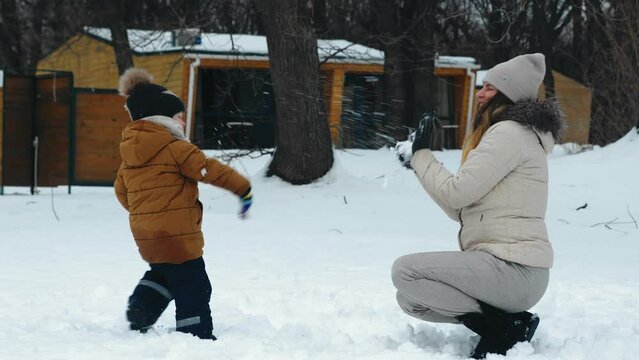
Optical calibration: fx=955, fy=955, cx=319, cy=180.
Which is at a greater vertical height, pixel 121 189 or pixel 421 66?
pixel 121 189

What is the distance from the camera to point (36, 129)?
1480cm

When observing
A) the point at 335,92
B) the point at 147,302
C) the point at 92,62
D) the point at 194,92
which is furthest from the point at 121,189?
the point at 92,62

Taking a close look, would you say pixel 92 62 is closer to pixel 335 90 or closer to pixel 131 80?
pixel 335 90

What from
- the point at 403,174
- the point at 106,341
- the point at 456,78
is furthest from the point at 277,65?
the point at 456,78

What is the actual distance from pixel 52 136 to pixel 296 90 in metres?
4.30

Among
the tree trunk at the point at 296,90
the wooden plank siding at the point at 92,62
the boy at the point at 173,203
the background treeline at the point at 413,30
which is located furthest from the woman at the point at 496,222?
the wooden plank siding at the point at 92,62

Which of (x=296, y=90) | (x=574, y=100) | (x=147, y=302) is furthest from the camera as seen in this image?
(x=574, y=100)

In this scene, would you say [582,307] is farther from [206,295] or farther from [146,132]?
[146,132]

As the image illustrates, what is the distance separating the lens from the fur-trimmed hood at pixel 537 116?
4539 mm

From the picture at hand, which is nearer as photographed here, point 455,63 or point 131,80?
point 131,80

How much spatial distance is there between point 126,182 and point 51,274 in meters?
2.71

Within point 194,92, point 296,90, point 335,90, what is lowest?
point 194,92

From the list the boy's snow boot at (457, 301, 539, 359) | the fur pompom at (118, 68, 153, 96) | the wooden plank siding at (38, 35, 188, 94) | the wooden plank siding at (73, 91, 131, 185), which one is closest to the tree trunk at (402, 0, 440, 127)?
the wooden plank siding at (38, 35, 188, 94)

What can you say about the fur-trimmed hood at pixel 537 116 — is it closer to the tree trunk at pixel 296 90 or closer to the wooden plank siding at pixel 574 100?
the tree trunk at pixel 296 90
